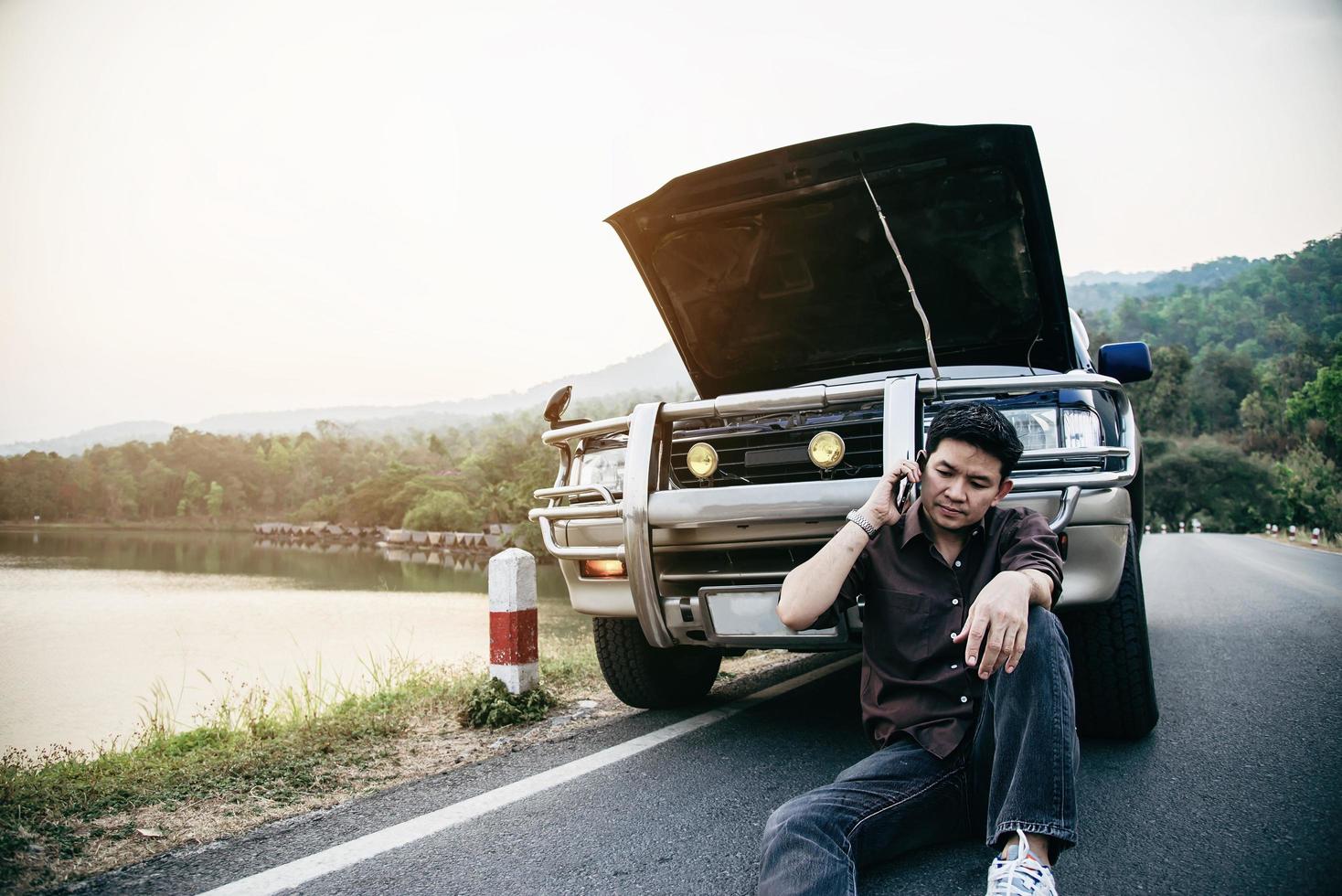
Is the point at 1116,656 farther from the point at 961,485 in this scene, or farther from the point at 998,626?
the point at 998,626

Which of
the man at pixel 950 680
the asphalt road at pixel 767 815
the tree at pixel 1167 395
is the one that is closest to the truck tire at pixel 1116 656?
the asphalt road at pixel 767 815

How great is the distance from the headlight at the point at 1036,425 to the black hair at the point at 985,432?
2.74ft

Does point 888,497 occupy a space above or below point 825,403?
below

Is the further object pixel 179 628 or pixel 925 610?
pixel 179 628

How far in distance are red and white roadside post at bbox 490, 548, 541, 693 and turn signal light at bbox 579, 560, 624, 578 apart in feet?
2.31

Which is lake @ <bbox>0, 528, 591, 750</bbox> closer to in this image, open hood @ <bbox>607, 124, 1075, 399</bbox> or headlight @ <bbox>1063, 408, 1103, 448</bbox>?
open hood @ <bbox>607, 124, 1075, 399</bbox>

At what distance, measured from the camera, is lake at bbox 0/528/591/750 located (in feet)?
23.0

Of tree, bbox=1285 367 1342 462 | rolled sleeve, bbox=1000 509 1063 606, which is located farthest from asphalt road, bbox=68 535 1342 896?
tree, bbox=1285 367 1342 462

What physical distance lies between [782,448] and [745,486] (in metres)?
0.44

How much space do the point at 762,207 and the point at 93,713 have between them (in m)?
6.88

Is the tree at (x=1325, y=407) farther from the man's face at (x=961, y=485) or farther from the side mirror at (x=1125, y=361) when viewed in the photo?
the man's face at (x=961, y=485)

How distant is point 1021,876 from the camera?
1.76 m

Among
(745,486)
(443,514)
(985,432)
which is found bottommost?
(443,514)

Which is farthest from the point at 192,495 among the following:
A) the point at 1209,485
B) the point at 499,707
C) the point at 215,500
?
the point at 1209,485
